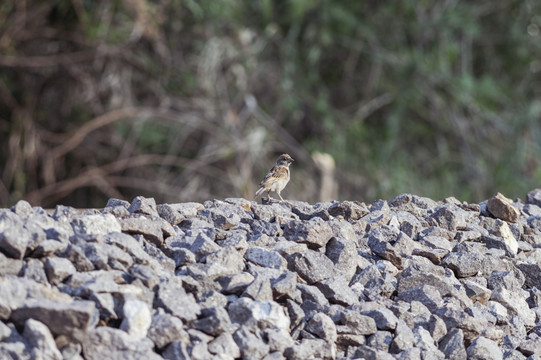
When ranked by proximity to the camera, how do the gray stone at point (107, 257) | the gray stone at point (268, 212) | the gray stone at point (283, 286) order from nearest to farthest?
the gray stone at point (107, 257)
the gray stone at point (283, 286)
the gray stone at point (268, 212)

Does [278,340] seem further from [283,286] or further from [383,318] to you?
[383,318]

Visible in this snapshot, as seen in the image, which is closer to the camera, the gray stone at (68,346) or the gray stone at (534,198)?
the gray stone at (68,346)

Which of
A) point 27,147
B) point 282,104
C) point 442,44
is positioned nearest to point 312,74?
point 282,104

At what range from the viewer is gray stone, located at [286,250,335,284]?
8.42 feet

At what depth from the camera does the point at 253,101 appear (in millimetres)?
9516

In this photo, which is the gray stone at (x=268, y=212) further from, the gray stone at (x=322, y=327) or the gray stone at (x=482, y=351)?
the gray stone at (x=482, y=351)

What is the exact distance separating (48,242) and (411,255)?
1307 mm

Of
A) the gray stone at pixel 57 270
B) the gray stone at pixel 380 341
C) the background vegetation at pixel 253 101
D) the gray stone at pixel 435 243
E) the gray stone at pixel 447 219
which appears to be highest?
the background vegetation at pixel 253 101

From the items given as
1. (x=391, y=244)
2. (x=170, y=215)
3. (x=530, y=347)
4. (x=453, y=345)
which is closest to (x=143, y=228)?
(x=170, y=215)

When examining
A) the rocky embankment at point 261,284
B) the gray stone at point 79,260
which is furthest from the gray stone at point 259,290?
the gray stone at point 79,260

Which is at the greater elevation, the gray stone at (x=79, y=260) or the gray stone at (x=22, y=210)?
the gray stone at (x=22, y=210)

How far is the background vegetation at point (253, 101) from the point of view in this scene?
896 centimetres

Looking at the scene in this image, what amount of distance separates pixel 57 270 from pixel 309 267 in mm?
807

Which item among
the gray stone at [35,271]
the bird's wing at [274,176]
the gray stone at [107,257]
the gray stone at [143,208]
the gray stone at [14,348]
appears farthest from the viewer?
the bird's wing at [274,176]
